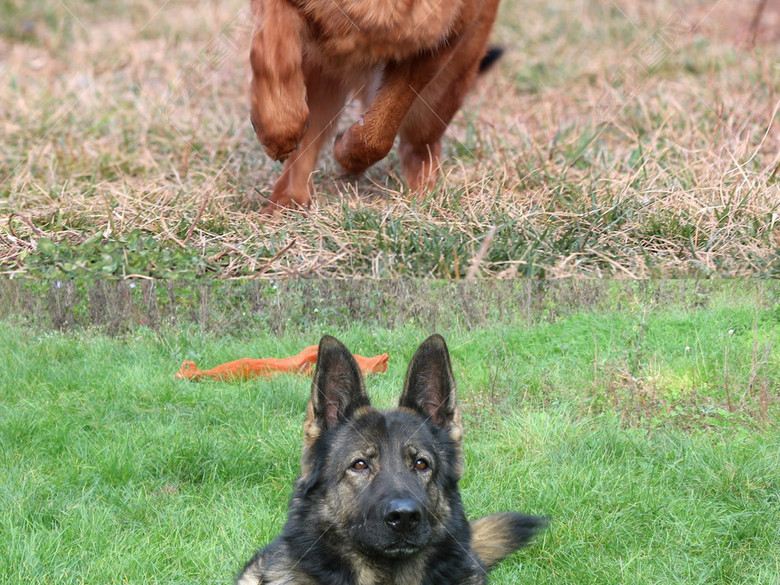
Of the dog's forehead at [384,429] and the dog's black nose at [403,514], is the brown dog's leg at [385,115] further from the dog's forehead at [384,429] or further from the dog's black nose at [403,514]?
the dog's black nose at [403,514]

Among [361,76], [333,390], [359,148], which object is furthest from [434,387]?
[361,76]

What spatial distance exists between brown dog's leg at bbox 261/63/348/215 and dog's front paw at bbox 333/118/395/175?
0.85 feet

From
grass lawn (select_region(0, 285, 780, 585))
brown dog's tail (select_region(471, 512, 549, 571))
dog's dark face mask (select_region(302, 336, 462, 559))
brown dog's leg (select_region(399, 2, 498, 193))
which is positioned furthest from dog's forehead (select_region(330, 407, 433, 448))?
brown dog's leg (select_region(399, 2, 498, 193))

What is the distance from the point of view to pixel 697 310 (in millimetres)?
3441

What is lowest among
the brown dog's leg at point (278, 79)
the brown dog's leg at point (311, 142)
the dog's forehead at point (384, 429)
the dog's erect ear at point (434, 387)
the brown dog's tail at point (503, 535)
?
the brown dog's tail at point (503, 535)

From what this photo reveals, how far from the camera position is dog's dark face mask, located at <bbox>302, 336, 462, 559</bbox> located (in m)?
3.20

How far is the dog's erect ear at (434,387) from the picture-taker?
10.3ft

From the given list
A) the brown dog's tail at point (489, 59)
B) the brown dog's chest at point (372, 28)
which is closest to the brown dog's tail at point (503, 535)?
the brown dog's chest at point (372, 28)

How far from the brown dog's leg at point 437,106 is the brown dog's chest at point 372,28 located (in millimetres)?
668

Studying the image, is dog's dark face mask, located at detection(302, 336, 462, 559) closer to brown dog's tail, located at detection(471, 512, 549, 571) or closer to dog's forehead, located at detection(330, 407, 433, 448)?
dog's forehead, located at detection(330, 407, 433, 448)

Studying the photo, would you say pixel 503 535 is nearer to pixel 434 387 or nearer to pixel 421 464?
pixel 421 464

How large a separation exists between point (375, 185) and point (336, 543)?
2.30 meters

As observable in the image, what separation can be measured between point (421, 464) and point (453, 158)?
3.00m

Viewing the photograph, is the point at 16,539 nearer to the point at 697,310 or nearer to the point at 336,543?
the point at 336,543
